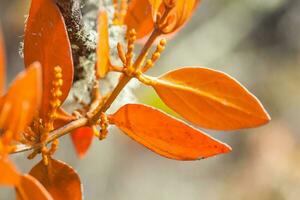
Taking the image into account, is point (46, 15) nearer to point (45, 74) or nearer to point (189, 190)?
point (45, 74)

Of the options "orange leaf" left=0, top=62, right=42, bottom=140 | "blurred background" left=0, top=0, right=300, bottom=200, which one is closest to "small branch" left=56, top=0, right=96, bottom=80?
"orange leaf" left=0, top=62, right=42, bottom=140

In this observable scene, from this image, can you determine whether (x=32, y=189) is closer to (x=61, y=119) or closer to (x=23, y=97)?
(x=23, y=97)

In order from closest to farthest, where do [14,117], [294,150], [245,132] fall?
[14,117] → [294,150] → [245,132]

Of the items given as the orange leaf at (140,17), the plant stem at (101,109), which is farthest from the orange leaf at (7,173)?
the orange leaf at (140,17)

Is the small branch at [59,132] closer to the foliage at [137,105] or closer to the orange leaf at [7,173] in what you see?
the foliage at [137,105]

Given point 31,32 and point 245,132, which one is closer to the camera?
point 31,32

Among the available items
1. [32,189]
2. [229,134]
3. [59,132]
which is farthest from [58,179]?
[229,134]

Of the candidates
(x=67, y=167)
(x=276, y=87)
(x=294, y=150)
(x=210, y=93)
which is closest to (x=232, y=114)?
(x=210, y=93)
